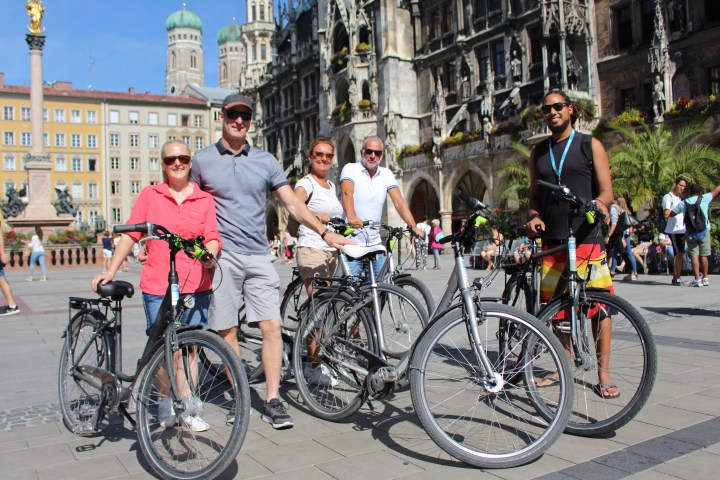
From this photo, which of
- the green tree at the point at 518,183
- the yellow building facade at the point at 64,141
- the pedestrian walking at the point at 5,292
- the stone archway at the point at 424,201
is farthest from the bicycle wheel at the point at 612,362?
the yellow building facade at the point at 64,141

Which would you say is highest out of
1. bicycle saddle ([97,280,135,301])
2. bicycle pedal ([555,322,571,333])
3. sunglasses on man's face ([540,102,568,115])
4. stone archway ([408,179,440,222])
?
stone archway ([408,179,440,222])

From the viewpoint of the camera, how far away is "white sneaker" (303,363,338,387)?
4.77 metres

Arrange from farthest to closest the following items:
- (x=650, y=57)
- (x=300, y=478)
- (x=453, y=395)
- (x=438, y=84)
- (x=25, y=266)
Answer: (x=438, y=84), (x=25, y=266), (x=650, y=57), (x=453, y=395), (x=300, y=478)

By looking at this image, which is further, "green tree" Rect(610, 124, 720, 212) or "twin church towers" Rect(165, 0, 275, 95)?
"twin church towers" Rect(165, 0, 275, 95)

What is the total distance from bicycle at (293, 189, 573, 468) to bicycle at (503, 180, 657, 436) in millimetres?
326

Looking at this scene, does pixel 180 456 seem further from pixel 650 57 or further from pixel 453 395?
pixel 650 57

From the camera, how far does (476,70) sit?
34438 mm

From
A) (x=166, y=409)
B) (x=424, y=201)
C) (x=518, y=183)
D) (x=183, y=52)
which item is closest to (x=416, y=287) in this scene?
(x=166, y=409)

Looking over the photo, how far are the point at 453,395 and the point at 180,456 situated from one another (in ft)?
5.09

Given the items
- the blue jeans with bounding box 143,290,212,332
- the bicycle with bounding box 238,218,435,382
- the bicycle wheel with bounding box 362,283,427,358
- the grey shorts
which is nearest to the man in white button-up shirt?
the bicycle with bounding box 238,218,435,382

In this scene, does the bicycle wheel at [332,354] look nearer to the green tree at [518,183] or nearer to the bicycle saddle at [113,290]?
the bicycle saddle at [113,290]

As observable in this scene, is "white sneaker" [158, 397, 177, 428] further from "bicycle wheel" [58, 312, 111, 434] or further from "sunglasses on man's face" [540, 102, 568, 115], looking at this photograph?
"sunglasses on man's face" [540, 102, 568, 115]

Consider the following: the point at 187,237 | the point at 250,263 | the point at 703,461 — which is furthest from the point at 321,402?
the point at 703,461

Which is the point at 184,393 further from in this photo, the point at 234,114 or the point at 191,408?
the point at 234,114
